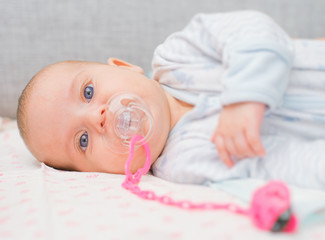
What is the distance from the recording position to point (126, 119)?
97 centimetres

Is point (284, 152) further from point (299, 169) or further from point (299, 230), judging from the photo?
point (299, 230)

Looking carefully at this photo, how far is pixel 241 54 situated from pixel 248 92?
0.12 metres

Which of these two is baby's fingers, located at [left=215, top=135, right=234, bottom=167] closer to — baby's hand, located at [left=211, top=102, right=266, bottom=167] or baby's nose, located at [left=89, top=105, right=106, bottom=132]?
baby's hand, located at [left=211, top=102, right=266, bottom=167]

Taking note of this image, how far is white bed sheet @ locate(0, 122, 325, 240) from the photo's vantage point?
60cm

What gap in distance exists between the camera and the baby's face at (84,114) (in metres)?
1.00

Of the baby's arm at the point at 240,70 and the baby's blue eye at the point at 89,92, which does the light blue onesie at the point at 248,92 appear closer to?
the baby's arm at the point at 240,70

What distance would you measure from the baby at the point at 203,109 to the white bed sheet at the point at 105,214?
105 millimetres

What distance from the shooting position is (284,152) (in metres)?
0.91

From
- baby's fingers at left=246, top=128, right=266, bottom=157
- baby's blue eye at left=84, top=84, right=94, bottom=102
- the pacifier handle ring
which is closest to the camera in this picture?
baby's fingers at left=246, top=128, right=266, bottom=157

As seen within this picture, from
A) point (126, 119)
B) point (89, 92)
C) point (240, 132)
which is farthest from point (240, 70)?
point (89, 92)

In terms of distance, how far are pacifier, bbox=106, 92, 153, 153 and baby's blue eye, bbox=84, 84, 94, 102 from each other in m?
0.08

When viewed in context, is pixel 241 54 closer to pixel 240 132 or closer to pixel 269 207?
pixel 240 132

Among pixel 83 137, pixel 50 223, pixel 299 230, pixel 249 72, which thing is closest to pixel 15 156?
pixel 83 137

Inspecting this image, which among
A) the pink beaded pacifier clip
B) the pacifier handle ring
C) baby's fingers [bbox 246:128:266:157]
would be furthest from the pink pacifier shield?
the pacifier handle ring
